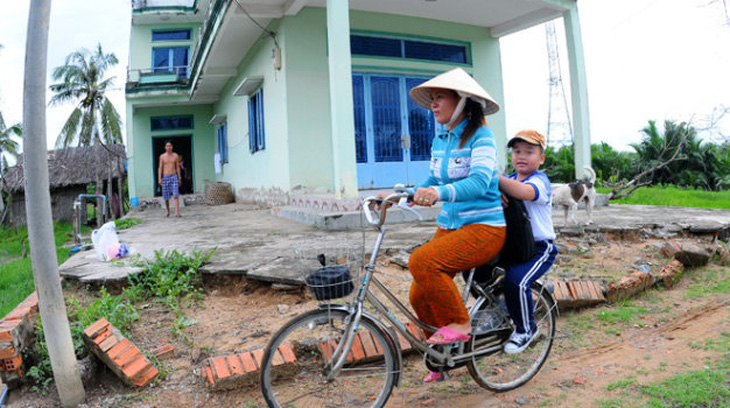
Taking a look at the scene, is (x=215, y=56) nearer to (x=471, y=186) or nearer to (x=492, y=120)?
(x=492, y=120)

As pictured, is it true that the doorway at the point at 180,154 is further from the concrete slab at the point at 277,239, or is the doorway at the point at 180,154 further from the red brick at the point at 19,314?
the red brick at the point at 19,314

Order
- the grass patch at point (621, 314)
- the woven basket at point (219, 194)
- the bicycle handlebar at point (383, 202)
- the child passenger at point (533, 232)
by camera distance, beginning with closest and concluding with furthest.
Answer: the bicycle handlebar at point (383, 202) < the child passenger at point (533, 232) < the grass patch at point (621, 314) < the woven basket at point (219, 194)

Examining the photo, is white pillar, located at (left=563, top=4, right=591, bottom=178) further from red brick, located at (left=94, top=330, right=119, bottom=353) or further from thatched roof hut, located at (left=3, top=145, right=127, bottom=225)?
thatched roof hut, located at (left=3, top=145, right=127, bottom=225)

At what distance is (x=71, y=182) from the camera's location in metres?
17.9

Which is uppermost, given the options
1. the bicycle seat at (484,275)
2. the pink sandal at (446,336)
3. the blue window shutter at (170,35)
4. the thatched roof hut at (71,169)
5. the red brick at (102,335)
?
the blue window shutter at (170,35)

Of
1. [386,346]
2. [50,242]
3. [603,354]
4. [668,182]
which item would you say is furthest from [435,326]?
[668,182]

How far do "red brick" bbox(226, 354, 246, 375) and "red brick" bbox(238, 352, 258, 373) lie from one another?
19mm

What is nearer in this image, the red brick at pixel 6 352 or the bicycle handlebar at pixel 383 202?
the bicycle handlebar at pixel 383 202

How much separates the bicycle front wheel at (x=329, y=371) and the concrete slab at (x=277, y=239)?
2.38 ft

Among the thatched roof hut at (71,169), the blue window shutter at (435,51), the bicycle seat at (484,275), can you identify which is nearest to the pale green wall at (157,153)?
the thatched roof hut at (71,169)

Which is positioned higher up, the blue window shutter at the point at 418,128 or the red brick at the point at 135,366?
the blue window shutter at the point at 418,128

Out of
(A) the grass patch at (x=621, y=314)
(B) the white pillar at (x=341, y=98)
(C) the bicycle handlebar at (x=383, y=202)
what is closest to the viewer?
(C) the bicycle handlebar at (x=383, y=202)

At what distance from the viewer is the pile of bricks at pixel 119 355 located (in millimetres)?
2426

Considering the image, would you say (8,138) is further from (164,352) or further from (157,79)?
(164,352)
